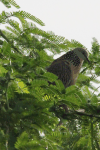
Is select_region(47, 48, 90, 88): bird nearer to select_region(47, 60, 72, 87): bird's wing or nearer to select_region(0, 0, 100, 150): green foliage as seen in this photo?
select_region(47, 60, 72, 87): bird's wing

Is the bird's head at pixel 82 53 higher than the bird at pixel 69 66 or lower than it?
higher

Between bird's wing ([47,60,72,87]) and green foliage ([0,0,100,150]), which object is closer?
green foliage ([0,0,100,150])

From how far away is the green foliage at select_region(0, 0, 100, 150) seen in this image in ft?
1.59

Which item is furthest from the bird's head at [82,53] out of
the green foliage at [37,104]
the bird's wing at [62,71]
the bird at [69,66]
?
the green foliage at [37,104]

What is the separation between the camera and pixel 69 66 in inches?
57.9

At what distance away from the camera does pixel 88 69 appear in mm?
1609

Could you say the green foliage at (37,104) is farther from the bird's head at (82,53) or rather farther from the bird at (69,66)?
the bird's head at (82,53)

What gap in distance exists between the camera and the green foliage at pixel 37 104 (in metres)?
0.48

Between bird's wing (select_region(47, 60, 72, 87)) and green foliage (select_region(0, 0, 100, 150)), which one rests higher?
bird's wing (select_region(47, 60, 72, 87))

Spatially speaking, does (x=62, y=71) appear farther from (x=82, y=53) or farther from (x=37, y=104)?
(x=37, y=104)

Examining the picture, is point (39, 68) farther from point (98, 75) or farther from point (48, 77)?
point (98, 75)

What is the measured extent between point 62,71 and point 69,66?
0.35ft

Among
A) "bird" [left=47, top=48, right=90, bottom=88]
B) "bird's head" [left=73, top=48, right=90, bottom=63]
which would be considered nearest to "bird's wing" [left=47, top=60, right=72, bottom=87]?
"bird" [left=47, top=48, right=90, bottom=88]

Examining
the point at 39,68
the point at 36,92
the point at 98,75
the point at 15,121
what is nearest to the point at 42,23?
the point at 39,68
